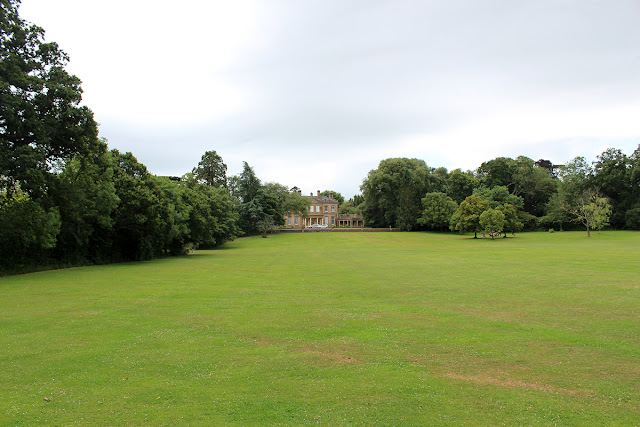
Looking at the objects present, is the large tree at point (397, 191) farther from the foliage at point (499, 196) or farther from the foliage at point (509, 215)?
the foliage at point (509, 215)

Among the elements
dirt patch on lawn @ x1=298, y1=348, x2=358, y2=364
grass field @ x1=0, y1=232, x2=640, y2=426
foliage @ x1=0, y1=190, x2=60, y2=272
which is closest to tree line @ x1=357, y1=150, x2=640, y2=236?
grass field @ x1=0, y1=232, x2=640, y2=426

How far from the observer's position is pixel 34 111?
24516 mm

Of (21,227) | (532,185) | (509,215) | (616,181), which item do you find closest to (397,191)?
(509,215)

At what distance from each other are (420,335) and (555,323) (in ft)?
13.9

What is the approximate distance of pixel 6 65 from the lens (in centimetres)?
2339

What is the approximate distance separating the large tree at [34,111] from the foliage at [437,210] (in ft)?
229

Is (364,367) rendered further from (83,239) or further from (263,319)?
(83,239)

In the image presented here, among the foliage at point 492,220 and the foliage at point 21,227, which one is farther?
the foliage at point 492,220

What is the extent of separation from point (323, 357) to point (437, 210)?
262ft

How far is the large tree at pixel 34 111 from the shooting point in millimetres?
23359

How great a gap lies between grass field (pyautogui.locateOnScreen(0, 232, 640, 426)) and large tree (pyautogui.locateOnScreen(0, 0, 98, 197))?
10152 millimetres

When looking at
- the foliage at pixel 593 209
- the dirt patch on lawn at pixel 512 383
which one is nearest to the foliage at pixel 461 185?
the foliage at pixel 593 209

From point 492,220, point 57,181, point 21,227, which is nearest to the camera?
point 21,227

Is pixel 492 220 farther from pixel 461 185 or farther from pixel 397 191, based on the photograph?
pixel 397 191
